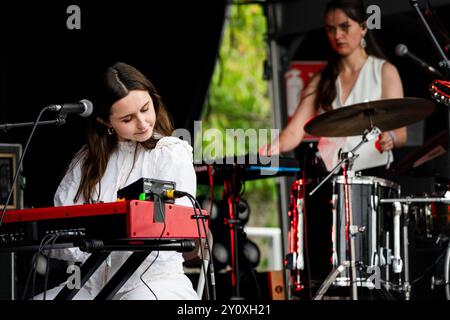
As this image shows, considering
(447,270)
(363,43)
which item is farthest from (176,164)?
(363,43)

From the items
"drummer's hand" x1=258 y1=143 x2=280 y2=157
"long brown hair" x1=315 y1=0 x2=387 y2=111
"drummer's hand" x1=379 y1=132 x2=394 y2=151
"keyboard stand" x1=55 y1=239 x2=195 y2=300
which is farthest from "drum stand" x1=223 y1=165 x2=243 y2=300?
"keyboard stand" x1=55 y1=239 x2=195 y2=300

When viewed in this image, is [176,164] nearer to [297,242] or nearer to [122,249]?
[122,249]

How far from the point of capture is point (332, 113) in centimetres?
462

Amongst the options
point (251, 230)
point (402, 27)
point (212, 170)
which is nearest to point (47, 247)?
point (212, 170)

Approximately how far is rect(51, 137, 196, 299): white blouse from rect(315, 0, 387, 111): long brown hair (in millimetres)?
2572

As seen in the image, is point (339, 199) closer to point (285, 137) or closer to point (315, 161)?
point (315, 161)

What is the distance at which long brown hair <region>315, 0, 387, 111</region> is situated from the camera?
19.1 feet

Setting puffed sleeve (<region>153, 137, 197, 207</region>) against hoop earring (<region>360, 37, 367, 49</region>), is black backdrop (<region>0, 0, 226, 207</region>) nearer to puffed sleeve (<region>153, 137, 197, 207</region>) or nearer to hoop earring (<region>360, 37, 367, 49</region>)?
hoop earring (<region>360, 37, 367, 49</region>)

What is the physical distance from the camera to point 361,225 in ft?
15.0

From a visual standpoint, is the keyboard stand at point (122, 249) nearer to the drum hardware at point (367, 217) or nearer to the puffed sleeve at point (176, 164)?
the puffed sleeve at point (176, 164)

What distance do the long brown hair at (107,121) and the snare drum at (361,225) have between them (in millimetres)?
1256

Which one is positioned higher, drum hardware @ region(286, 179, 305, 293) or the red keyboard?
the red keyboard

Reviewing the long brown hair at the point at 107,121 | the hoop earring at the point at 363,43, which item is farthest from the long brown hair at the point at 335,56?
the long brown hair at the point at 107,121
